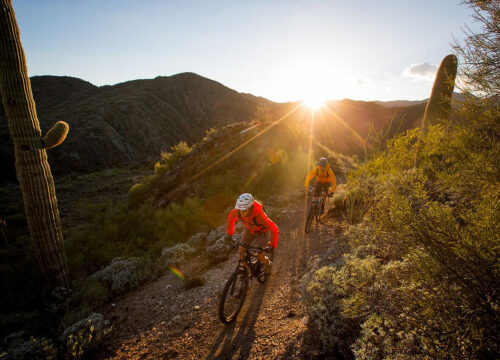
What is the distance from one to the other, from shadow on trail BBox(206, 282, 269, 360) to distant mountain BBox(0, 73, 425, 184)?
15.7m

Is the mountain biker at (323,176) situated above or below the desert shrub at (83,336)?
above

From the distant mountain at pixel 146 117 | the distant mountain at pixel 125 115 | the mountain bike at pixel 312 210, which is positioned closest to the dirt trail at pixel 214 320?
the mountain bike at pixel 312 210

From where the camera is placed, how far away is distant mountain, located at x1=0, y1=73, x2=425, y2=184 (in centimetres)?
3362

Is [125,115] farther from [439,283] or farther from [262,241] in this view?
[439,283]

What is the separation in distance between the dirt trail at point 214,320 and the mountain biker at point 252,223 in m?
0.85

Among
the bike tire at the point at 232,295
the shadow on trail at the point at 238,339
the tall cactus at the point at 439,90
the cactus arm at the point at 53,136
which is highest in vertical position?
the tall cactus at the point at 439,90

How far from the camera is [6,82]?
16.0ft

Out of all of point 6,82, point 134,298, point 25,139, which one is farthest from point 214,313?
point 6,82

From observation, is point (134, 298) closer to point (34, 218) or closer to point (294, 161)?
point (34, 218)

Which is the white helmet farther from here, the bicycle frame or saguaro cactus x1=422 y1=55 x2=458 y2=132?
saguaro cactus x1=422 y1=55 x2=458 y2=132

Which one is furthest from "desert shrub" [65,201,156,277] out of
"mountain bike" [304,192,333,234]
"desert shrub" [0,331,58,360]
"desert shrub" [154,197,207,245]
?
"mountain bike" [304,192,333,234]

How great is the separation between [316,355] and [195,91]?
244ft

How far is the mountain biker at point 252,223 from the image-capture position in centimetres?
383

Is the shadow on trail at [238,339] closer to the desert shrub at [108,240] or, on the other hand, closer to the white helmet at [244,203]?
the white helmet at [244,203]
